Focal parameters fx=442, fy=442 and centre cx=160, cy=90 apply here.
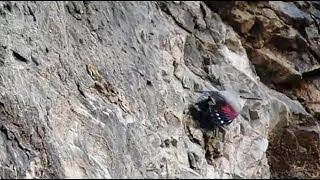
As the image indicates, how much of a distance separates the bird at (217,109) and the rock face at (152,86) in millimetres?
275

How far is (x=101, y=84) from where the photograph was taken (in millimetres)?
9539

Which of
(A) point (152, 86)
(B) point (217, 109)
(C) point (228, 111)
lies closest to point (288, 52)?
(C) point (228, 111)

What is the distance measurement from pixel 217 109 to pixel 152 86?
61.3 inches

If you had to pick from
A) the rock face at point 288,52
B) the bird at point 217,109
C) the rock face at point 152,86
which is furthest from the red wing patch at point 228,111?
the rock face at point 288,52

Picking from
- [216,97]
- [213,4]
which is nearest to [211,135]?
[216,97]

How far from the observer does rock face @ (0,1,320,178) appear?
8242mm

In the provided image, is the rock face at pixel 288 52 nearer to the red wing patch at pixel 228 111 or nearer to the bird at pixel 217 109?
the bird at pixel 217 109

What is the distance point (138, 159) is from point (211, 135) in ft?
6.97

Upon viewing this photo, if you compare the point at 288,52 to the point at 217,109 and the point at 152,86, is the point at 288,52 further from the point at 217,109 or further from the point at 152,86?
the point at 152,86

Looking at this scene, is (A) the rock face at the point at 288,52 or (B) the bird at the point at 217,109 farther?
(A) the rock face at the point at 288,52

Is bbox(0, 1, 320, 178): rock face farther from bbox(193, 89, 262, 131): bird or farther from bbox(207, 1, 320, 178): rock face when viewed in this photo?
bbox(193, 89, 262, 131): bird

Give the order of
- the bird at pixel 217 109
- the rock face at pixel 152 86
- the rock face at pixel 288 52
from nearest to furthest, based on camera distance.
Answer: the rock face at pixel 152 86
the bird at pixel 217 109
the rock face at pixel 288 52

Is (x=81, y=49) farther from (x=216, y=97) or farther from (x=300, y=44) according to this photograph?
(x=300, y=44)

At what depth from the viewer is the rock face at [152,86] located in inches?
324
